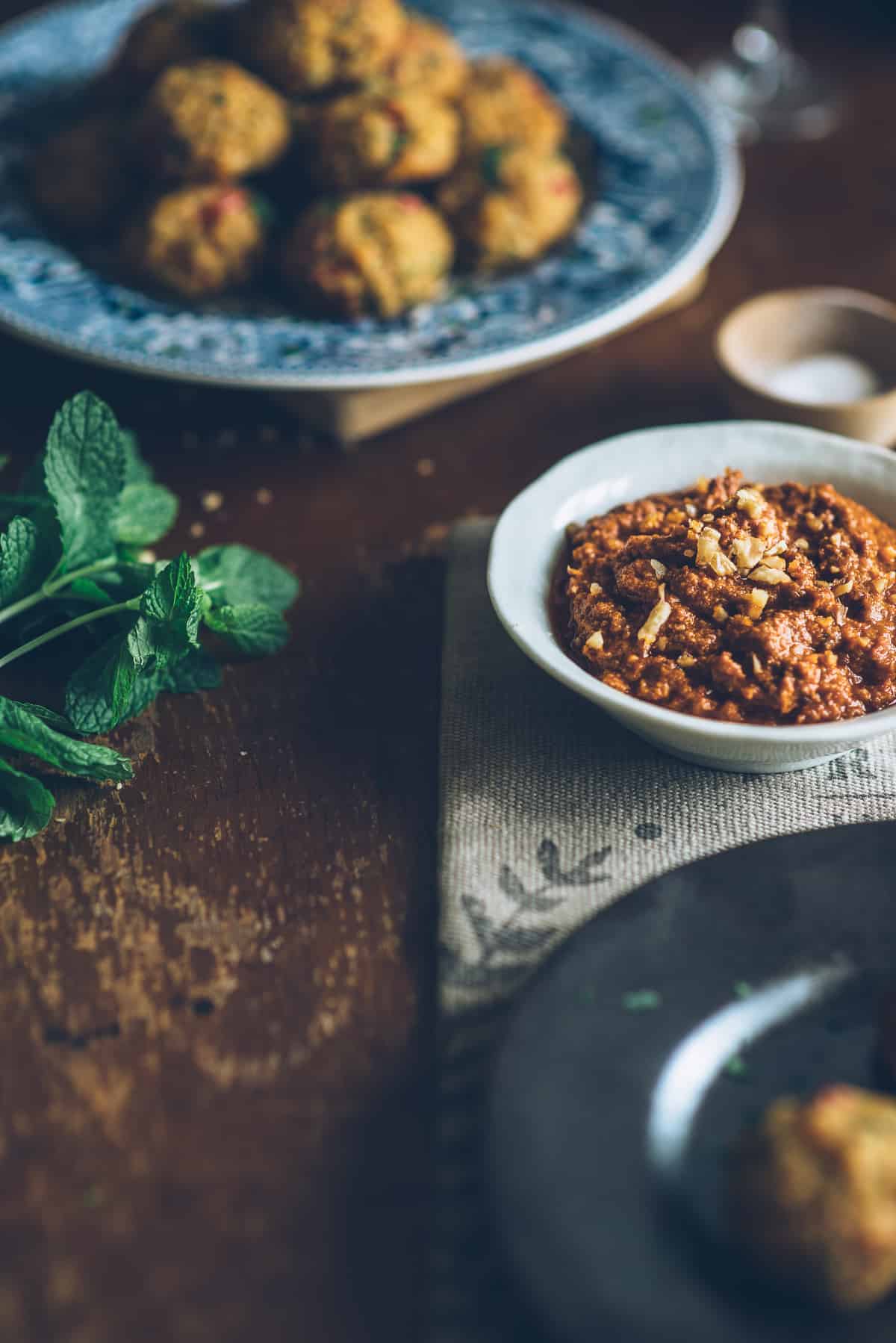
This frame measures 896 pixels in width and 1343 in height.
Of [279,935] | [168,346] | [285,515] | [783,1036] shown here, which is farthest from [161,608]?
[783,1036]

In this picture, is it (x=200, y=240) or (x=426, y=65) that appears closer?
(x=200, y=240)

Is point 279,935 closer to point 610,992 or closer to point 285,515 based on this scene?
point 610,992

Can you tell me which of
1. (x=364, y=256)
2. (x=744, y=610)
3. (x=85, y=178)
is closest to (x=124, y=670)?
(x=744, y=610)

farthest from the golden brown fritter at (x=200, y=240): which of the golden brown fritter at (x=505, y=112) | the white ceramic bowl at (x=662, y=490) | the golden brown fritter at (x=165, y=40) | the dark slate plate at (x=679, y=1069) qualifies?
the dark slate plate at (x=679, y=1069)

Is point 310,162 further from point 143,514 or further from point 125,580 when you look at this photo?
point 125,580

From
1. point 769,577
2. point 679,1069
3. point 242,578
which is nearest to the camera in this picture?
point 679,1069

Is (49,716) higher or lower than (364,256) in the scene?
lower
